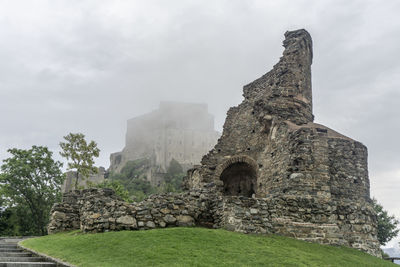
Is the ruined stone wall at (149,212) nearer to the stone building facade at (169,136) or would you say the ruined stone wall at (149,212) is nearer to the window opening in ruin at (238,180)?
the window opening in ruin at (238,180)

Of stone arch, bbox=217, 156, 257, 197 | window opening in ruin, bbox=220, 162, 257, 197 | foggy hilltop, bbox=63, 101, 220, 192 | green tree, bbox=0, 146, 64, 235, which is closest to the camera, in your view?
stone arch, bbox=217, 156, 257, 197

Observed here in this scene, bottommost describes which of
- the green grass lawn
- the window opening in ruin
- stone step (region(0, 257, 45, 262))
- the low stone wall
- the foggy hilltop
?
stone step (region(0, 257, 45, 262))

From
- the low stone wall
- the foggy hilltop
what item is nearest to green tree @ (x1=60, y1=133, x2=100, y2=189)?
the low stone wall

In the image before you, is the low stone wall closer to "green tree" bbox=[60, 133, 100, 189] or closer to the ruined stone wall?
the ruined stone wall

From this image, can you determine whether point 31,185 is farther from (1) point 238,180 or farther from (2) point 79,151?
(1) point 238,180

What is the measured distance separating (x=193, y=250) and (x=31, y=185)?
27919 mm

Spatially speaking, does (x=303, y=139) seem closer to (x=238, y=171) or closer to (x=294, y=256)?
(x=294, y=256)

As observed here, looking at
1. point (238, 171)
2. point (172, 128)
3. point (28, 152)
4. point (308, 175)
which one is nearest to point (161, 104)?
point (172, 128)

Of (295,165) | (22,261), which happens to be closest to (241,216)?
(295,165)

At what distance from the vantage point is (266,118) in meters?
17.3

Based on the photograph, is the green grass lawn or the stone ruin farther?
the stone ruin

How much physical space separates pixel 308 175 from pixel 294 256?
4811mm

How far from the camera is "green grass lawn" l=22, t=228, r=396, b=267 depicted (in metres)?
8.11

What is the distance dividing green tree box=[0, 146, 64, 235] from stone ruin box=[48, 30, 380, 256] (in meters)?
17.3
